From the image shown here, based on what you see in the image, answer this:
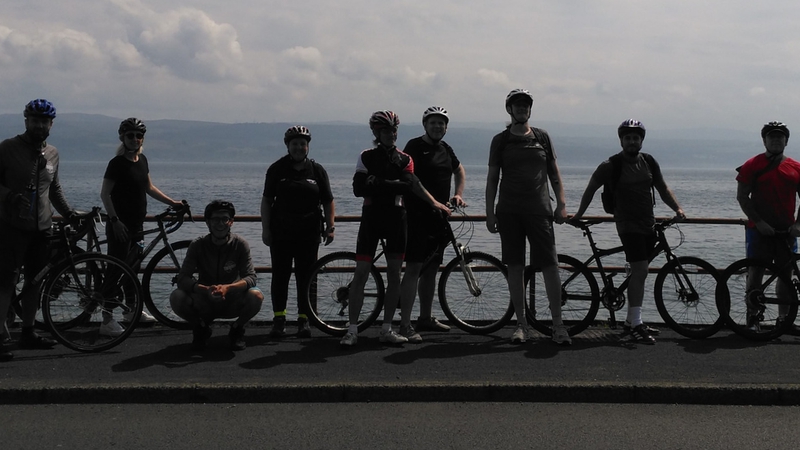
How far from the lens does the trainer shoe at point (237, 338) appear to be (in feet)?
23.8

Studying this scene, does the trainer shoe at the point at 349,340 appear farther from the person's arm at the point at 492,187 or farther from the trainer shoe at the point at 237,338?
the person's arm at the point at 492,187

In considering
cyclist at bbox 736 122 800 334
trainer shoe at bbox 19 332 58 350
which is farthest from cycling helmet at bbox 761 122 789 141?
trainer shoe at bbox 19 332 58 350

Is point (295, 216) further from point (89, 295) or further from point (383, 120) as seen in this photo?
point (89, 295)

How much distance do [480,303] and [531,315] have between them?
487mm

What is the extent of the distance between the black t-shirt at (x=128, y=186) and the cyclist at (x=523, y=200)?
314cm

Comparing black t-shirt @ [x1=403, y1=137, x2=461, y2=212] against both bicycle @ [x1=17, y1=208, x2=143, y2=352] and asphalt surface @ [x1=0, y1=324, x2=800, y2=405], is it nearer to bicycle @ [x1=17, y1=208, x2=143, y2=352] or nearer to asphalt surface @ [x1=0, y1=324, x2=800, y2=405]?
asphalt surface @ [x1=0, y1=324, x2=800, y2=405]

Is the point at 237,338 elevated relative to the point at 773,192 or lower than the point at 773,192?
lower

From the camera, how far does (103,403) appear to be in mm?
5918

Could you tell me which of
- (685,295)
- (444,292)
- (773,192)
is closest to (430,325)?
(444,292)

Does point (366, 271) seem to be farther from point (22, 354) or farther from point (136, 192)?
point (22, 354)

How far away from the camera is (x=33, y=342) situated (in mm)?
7320

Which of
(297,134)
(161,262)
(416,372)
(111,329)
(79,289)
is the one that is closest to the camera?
(416,372)

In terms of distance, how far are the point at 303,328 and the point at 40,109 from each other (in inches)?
112

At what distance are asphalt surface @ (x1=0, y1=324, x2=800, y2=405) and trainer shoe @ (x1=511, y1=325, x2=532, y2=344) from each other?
0.30 feet
